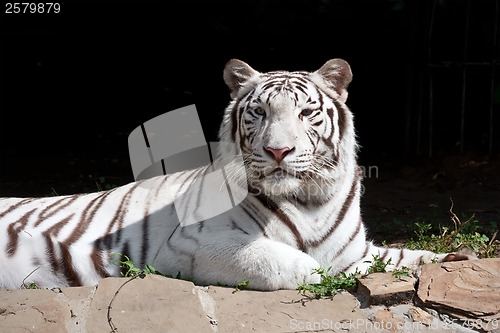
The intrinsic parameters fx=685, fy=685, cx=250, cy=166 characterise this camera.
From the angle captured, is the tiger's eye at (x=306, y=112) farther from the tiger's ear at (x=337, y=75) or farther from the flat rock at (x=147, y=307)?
the flat rock at (x=147, y=307)

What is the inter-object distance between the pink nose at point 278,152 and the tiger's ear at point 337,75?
56cm

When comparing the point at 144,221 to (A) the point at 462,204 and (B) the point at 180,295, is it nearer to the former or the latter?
(B) the point at 180,295

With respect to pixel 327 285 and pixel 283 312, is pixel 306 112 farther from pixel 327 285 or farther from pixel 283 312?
pixel 283 312

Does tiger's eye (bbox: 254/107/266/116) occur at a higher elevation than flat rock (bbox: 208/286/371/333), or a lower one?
higher

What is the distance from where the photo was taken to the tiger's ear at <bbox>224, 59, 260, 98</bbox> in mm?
3371

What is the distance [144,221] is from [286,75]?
1047 millimetres

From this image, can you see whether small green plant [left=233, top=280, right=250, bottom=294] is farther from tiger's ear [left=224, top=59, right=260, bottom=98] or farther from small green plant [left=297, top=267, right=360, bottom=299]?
tiger's ear [left=224, top=59, right=260, bottom=98]

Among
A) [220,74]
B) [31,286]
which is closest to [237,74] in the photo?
[31,286]

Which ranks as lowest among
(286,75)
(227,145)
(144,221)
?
(144,221)

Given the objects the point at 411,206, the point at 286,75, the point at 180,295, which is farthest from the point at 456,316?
the point at 411,206

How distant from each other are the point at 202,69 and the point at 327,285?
19.0 ft

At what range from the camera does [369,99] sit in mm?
7770

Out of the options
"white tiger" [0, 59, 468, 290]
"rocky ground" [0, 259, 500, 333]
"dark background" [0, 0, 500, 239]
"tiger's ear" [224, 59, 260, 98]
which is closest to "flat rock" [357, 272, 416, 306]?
"rocky ground" [0, 259, 500, 333]

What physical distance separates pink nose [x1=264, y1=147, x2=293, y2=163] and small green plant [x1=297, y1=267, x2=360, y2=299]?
51 centimetres
